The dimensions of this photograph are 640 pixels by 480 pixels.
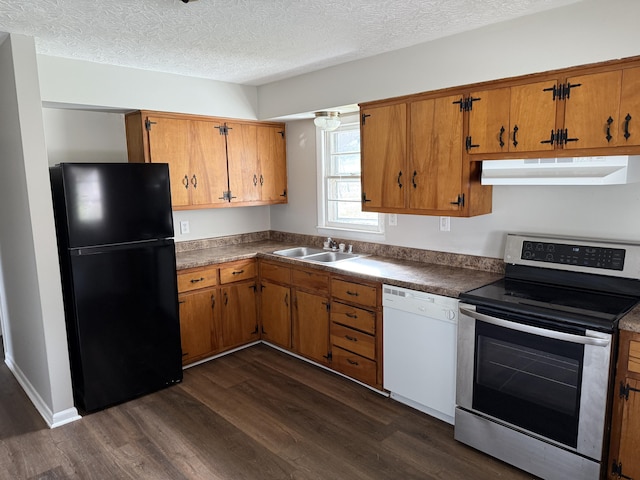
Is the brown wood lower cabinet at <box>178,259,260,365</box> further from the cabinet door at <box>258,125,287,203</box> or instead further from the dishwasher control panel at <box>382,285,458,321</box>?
the dishwasher control panel at <box>382,285,458,321</box>

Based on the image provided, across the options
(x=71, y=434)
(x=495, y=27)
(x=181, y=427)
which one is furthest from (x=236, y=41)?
(x=71, y=434)

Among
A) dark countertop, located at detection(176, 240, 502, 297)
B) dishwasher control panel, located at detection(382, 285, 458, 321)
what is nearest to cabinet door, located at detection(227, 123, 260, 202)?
dark countertop, located at detection(176, 240, 502, 297)

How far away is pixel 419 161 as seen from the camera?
2.97m

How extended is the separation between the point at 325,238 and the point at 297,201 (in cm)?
54

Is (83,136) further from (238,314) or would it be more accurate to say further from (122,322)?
(238,314)

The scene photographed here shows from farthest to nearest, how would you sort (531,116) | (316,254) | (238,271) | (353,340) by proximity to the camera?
(316,254) → (238,271) → (353,340) → (531,116)

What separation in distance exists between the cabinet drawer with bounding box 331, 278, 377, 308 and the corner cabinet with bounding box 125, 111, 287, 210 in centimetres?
138

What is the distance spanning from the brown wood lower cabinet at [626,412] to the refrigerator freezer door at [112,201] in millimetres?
2847

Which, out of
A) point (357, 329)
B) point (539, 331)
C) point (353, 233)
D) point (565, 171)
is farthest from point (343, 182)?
point (539, 331)

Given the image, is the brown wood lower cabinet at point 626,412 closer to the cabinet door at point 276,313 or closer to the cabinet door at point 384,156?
the cabinet door at point 384,156

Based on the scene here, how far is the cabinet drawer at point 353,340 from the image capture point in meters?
3.15

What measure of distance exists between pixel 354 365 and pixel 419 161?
5.12ft

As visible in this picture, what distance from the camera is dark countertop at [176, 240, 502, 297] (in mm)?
2746

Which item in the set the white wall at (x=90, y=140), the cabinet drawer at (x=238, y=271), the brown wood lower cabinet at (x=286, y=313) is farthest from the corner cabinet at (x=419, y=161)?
the white wall at (x=90, y=140)
